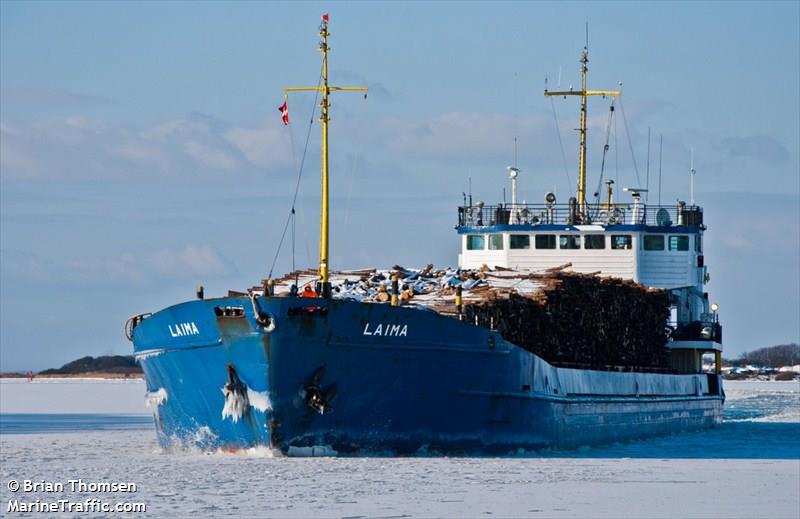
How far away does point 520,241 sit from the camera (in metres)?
40.8

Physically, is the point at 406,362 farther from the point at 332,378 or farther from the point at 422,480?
the point at 422,480

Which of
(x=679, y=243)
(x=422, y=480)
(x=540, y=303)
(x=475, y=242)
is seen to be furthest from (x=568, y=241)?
(x=422, y=480)

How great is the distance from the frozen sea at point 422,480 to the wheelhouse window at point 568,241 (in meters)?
10.2

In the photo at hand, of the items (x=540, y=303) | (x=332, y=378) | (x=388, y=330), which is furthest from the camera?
(x=540, y=303)

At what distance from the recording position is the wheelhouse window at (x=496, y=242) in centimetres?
4097

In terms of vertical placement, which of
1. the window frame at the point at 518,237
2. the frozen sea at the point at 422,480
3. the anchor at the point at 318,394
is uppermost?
the window frame at the point at 518,237

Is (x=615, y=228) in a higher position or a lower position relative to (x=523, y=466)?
higher

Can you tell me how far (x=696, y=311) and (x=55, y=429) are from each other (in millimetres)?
19572

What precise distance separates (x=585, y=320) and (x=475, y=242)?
7.91 meters

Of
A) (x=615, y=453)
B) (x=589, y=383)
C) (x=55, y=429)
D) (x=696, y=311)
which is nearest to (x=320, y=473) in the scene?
(x=615, y=453)

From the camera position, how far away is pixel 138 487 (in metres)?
18.9

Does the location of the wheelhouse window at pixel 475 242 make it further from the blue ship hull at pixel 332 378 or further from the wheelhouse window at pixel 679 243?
the blue ship hull at pixel 332 378

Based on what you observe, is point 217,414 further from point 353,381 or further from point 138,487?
point 138,487

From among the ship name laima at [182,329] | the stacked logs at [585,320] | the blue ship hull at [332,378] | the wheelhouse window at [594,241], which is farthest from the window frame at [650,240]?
the ship name laima at [182,329]
